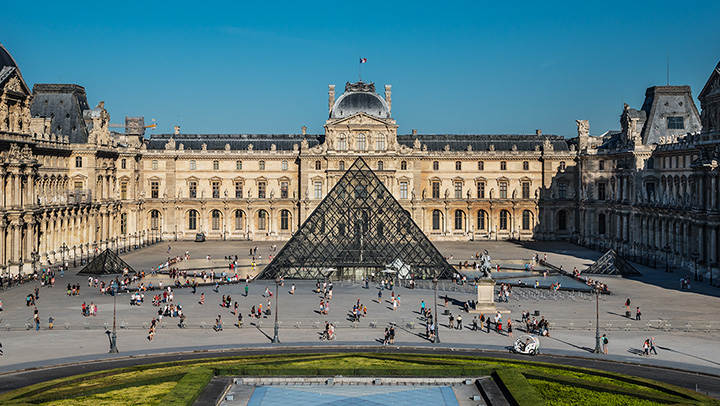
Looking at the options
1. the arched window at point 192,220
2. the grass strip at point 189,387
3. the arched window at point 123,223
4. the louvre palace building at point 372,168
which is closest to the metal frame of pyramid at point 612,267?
the louvre palace building at point 372,168

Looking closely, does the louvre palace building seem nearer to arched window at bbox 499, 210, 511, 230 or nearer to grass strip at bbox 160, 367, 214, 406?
arched window at bbox 499, 210, 511, 230

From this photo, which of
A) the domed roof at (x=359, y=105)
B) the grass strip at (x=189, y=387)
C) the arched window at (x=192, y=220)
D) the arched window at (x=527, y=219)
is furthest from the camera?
the arched window at (x=527, y=219)

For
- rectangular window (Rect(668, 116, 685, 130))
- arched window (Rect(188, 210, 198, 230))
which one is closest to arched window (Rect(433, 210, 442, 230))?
rectangular window (Rect(668, 116, 685, 130))

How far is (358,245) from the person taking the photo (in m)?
61.3

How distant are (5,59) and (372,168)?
3992 centimetres

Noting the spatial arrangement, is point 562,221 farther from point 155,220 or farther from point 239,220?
point 155,220

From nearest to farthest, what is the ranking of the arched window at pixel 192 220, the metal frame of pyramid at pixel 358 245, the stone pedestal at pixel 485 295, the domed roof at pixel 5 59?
1. the stone pedestal at pixel 485 295
2. the domed roof at pixel 5 59
3. the metal frame of pyramid at pixel 358 245
4. the arched window at pixel 192 220

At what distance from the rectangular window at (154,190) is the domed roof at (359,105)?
20383 millimetres

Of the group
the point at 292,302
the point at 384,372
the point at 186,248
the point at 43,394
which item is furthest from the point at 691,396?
the point at 186,248

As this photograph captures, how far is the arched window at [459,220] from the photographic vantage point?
9162cm

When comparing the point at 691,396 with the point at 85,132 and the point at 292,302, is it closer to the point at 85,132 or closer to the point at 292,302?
the point at 292,302

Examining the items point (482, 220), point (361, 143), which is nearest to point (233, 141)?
point (361, 143)

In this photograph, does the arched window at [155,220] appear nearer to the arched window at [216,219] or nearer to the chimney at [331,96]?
the arched window at [216,219]

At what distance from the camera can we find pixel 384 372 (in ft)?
101
